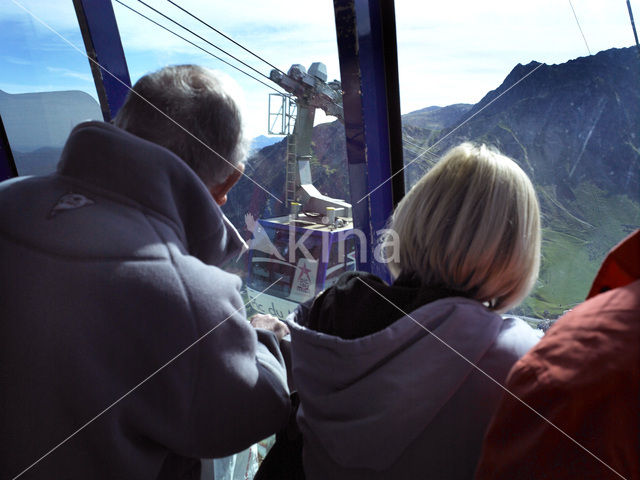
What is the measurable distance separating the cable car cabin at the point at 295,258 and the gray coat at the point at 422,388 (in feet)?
2.77

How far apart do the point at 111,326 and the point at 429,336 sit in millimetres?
352

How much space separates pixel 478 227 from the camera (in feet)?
1.71

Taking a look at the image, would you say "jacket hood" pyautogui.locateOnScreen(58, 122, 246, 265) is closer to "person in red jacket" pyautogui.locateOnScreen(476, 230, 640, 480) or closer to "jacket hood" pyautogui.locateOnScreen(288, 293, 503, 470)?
"jacket hood" pyautogui.locateOnScreen(288, 293, 503, 470)

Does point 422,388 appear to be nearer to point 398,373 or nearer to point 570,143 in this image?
point 398,373

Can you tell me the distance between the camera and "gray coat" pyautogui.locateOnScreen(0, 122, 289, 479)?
1.49 feet

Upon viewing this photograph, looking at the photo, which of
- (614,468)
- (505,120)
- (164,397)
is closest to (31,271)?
(164,397)

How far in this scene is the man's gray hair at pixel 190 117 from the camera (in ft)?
2.00

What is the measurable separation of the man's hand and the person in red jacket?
458mm

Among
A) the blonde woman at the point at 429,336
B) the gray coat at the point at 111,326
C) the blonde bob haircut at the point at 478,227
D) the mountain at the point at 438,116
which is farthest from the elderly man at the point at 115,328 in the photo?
the mountain at the point at 438,116

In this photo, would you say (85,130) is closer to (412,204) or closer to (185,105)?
(185,105)

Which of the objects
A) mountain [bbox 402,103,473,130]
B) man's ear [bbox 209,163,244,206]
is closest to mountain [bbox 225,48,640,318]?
mountain [bbox 402,103,473,130]

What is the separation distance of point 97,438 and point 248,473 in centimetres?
64

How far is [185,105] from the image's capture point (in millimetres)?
618

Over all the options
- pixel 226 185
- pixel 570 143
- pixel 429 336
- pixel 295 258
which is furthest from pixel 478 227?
pixel 295 258
